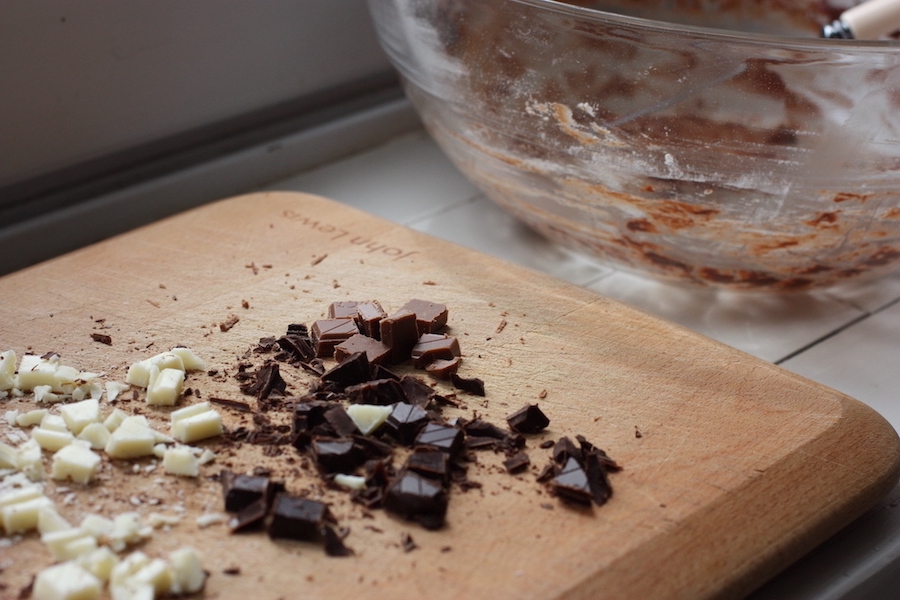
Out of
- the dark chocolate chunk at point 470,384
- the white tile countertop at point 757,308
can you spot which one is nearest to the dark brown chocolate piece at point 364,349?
the dark chocolate chunk at point 470,384

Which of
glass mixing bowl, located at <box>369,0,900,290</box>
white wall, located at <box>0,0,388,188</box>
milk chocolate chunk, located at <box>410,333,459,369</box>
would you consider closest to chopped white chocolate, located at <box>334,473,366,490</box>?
milk chocolate chunk, located at <box>410,333,459,369</box>

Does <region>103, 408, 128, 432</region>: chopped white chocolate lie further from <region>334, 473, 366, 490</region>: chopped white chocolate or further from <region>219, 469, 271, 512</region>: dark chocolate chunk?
<region>334, 473, 366, 490</region>: chopped white chocolate

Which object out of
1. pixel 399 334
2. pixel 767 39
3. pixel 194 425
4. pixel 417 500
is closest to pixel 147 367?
pixel 194 425

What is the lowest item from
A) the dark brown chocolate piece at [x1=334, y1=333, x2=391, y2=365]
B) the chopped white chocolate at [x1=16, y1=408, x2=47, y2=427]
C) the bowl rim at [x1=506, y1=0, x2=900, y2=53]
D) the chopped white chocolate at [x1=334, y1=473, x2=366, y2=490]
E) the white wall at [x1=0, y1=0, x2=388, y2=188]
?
the chopped white chocolate at [x1=16, y1=408, x2=47, y2=427]

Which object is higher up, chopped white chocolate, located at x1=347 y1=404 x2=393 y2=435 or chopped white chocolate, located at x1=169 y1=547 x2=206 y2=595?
chopped white chocolate, located at x1=347 y1=404 x2=393 y2=435

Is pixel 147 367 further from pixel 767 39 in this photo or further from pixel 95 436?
pixel 767 39

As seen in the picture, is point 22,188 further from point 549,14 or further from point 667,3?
point 667,3
